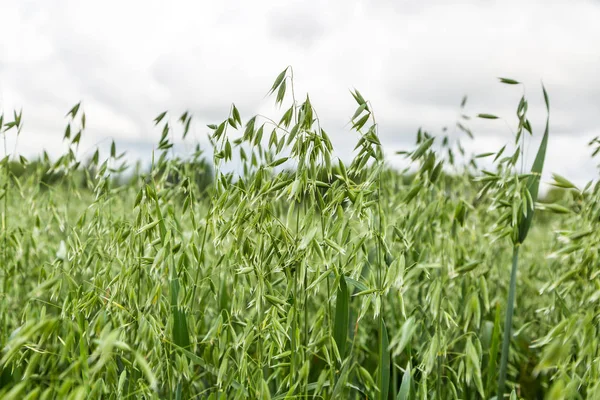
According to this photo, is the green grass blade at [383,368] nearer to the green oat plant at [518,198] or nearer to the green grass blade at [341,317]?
the green grass blade at [341,317]

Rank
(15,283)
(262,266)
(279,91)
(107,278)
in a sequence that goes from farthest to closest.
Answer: (15,283) < (107,278) < (279,91) < (262,266)

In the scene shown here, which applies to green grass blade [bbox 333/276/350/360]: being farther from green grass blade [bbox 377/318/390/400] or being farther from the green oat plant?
the green oat plant

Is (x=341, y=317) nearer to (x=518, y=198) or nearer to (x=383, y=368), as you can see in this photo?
(x=383, y=368)

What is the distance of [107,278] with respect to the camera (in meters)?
2.01

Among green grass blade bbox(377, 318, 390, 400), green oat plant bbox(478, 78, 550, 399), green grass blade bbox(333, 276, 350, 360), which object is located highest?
green oat plant bbox(478, 78, 550, 399)

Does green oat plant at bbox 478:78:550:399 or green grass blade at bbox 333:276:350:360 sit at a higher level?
green oat plant at bbox 478:78:550:399

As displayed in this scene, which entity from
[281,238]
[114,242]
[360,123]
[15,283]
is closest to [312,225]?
[281,238]

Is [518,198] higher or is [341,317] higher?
[518,198]

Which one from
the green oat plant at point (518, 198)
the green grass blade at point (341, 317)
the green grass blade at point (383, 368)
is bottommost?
the green grass blade at point (383, 368)

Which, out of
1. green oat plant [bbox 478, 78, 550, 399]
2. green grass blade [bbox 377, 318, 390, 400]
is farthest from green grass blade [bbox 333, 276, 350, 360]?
green oat plant [bbox 478, 78, 550, 399]

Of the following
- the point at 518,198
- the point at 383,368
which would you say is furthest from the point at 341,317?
the point at 518,198

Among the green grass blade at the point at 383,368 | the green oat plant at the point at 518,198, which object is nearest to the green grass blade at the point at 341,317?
the green grass blade at the point at 383,368

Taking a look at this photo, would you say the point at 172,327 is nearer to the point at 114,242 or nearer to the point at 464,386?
the point at 114,242

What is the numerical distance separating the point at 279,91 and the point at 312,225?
1.53 ft
